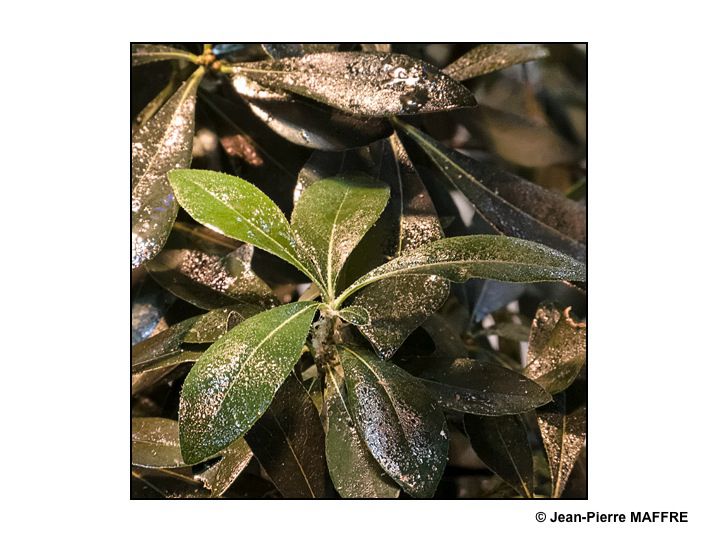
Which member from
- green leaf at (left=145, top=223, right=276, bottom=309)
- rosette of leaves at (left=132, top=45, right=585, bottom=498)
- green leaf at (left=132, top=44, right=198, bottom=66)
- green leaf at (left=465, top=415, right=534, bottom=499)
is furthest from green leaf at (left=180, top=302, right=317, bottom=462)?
green leaf at (left=132, top=44, right=198, bottom=66)

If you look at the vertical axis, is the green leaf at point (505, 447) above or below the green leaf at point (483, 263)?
below

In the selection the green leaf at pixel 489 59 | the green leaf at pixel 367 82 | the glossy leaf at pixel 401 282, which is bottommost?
the glossy leaf at pixel 401 282

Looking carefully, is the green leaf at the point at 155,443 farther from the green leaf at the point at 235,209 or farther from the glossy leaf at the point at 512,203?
the glossy leaf at the point at 512,203

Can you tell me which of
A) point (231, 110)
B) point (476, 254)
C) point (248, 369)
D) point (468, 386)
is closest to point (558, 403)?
point (468, 386)

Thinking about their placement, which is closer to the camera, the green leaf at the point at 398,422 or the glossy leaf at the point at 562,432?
the green leaf at the point at 398,422

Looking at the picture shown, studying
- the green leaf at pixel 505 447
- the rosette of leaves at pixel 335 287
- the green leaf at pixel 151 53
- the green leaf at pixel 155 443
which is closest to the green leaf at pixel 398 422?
the rosette of leaves at pixel 335 287
